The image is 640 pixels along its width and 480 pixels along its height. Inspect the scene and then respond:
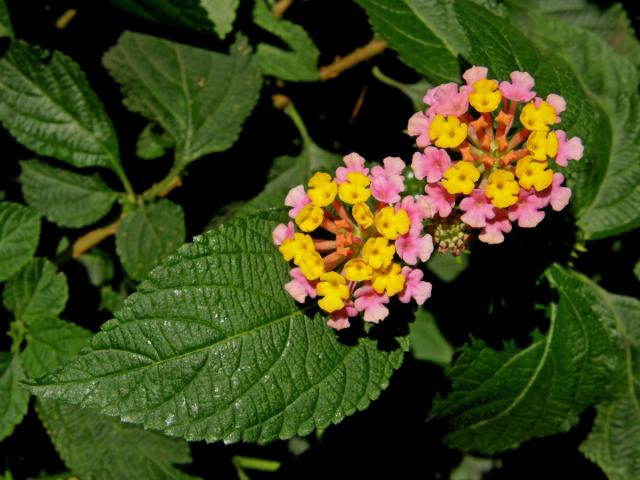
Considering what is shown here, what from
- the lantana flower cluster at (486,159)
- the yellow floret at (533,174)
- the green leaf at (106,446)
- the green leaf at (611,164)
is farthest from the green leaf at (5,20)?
the green leaf at (611,164)

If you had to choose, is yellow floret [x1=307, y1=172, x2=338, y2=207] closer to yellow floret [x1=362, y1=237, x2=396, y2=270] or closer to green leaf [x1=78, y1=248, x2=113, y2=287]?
yellow floret [x1=362, y1=237, x2=396, y2=270]

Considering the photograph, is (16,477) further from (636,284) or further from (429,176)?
(636,284)

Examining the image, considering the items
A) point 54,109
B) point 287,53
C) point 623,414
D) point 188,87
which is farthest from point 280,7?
point 623,414

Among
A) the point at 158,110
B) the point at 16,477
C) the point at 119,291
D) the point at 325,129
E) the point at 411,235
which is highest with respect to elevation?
the point at 411,235

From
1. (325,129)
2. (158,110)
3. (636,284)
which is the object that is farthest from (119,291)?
(636,284)

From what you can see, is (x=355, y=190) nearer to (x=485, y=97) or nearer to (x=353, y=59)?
(x=485, y=97)

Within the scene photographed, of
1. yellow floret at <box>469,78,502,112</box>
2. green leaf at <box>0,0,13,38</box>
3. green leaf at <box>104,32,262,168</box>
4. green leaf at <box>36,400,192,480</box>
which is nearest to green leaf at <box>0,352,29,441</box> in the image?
green leaf at <box>36,400,192,480</box>

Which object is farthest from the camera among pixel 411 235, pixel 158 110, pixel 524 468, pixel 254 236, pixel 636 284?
pixel 524 468
